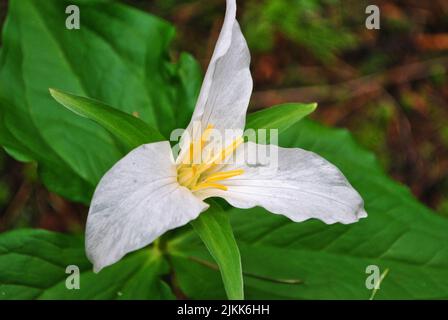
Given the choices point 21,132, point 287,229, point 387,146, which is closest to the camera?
point 21,132

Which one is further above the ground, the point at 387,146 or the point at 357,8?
the point at 357,8

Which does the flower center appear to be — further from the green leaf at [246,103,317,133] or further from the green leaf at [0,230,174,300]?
the green leaf at [0,230,174,300]

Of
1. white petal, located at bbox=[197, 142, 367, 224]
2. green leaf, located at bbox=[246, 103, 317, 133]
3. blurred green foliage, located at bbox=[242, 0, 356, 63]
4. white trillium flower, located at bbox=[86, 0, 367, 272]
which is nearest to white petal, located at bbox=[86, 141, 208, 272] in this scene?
white trillium flower, located at bbox=[86, 0, 367, 272]

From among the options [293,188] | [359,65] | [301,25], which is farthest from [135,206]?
[359,65]

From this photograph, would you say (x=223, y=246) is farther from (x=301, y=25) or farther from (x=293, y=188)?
(x=301, y=25)

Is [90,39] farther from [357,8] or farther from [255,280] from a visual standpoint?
[357,8]

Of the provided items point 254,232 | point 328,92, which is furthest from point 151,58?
point 328,92

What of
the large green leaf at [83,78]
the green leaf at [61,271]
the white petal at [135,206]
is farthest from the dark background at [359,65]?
the white petal at [135,206]

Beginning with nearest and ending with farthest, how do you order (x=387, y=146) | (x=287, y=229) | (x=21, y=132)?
(x=21, y=132) → (x=287, y=229) → (x=387, y=146)
